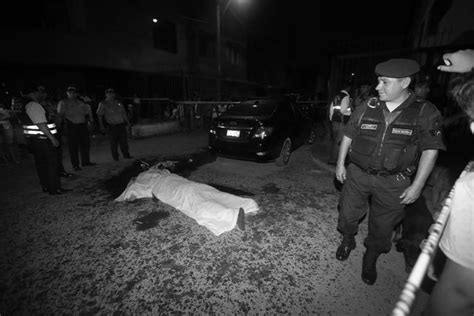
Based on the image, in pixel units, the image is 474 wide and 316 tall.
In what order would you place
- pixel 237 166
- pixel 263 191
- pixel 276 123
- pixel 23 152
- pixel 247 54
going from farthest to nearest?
1. pixel 247 54
2. pixel 23 152
3. pixel 237 166
4. pixel 276 123
5. pixel 263 191

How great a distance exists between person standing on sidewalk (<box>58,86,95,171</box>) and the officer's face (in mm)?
5973

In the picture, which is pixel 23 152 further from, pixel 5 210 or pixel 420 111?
pixel 420 111

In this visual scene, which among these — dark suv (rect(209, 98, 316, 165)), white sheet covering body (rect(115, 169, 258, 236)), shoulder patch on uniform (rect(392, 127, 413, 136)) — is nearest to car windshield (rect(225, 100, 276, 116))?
dark suv (rect(209, 98, 316, 165))

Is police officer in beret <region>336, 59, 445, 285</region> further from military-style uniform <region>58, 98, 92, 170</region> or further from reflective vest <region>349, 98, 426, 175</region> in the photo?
military-style uniform <region>58, 98, 92, 170</region>

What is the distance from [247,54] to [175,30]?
12.6 meters

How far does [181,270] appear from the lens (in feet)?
7.80

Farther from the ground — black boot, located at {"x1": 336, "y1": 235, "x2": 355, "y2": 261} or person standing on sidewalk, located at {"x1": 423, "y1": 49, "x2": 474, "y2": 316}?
person standing on sidewalk, located at {"x1": 423, "y1": 49, "x2": 474, "y2": 316}

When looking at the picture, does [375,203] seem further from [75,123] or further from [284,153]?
[75,123]

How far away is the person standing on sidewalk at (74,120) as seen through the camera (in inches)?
205

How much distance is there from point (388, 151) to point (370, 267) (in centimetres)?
120

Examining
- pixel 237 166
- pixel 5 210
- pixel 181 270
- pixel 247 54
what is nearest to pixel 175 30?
pixel 247 54

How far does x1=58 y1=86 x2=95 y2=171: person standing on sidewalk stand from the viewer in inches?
205

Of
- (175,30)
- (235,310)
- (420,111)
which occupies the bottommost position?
(235,310)

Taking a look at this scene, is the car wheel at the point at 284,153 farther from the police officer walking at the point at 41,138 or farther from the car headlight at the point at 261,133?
the police officer walking at the point at 41,138
